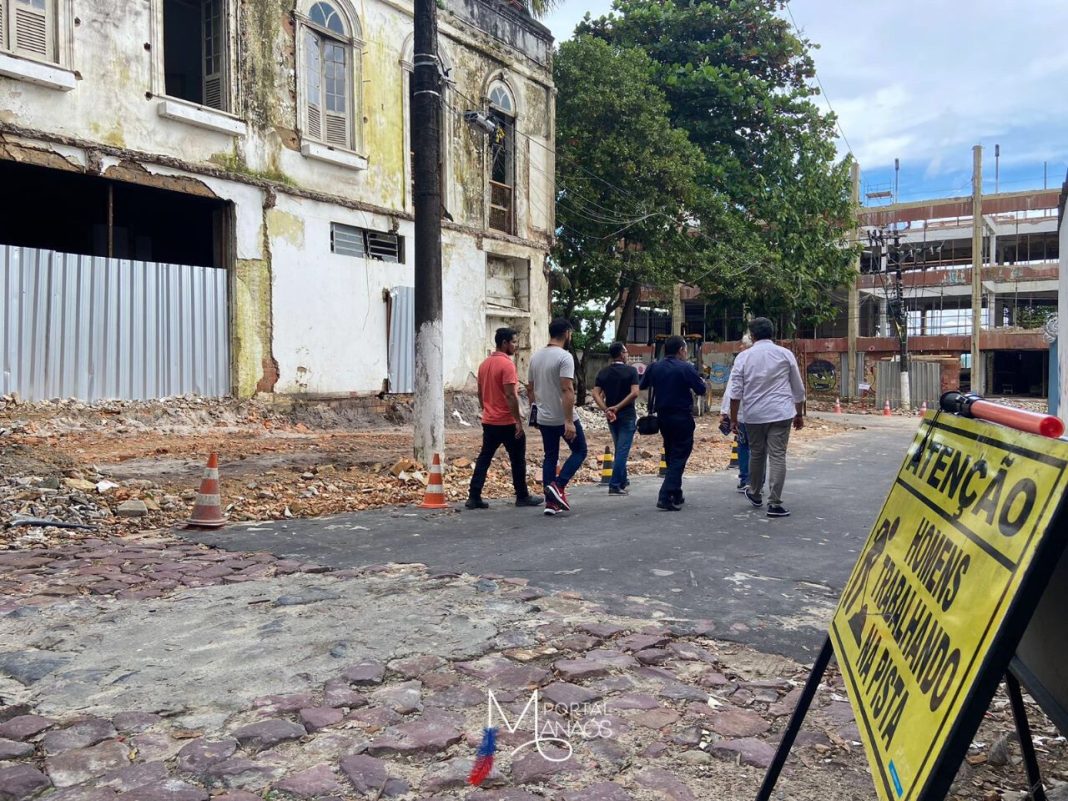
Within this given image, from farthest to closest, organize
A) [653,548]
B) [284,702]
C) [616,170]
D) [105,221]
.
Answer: [616,170], [105,221], [653,548], [284,702]

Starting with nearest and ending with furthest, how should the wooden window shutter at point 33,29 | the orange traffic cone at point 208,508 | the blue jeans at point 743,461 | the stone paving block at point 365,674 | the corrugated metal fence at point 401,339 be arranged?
1. the stone paving block at point 365,674
2. the orange traffic cone at point 208,508
3. the blue jeans at point 743,461
4. the wooden window shutter at point 33,29
5. the corrugated metal fence at point 401,339

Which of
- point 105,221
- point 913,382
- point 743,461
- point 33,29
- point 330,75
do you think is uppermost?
point 330,75

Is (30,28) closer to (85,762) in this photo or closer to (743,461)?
(743,461)

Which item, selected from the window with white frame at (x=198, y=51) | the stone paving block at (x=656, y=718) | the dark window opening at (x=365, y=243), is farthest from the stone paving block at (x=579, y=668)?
the dark window opening at (x=365, y=243)

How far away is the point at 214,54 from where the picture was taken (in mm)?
13516

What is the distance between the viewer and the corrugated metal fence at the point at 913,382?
A: 34312 mm

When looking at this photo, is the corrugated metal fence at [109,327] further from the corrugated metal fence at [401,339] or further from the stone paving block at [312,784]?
the stone paving block at [312,784]

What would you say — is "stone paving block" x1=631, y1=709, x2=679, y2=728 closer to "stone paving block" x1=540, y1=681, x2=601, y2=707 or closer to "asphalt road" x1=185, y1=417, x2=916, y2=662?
"stone paving block" x1=540, y1=681, x2=601, y2=707

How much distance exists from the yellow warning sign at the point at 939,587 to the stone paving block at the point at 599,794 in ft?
2.74

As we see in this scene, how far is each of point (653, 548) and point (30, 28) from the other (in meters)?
10.7

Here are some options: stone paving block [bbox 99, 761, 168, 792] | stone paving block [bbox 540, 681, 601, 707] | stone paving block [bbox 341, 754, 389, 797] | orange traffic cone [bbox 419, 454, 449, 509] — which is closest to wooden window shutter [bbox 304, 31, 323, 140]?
orange traffic cone [bbox 419, 454, 449, 509]

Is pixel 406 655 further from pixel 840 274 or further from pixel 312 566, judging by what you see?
pixel 840 274

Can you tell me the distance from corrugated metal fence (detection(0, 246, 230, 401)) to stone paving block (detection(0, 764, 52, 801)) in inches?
381

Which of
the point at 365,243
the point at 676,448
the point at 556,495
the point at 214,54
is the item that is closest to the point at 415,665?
the point at 556,495
